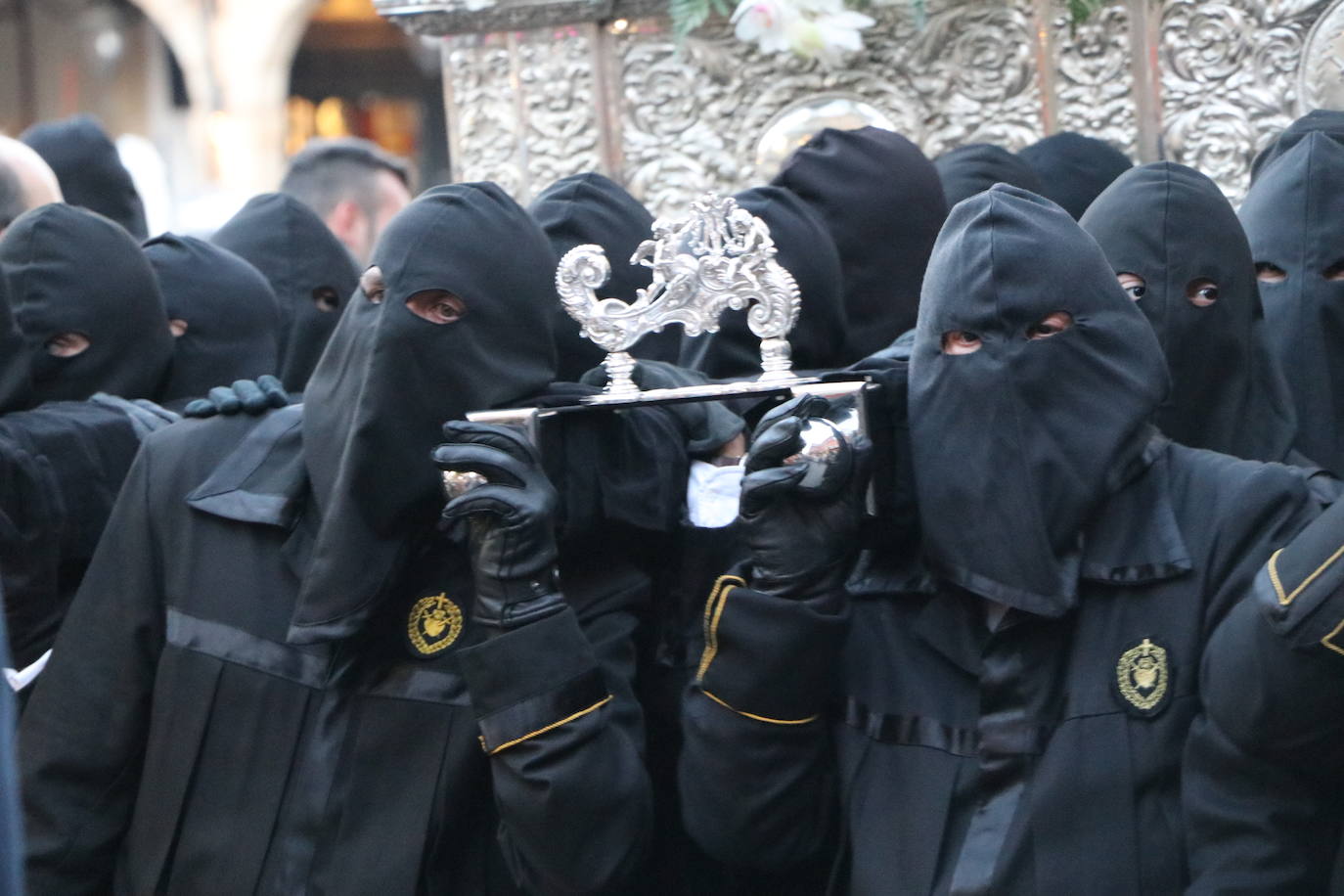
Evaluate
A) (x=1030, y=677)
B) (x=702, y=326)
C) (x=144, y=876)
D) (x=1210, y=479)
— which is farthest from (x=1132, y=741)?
(x=144, y=876)

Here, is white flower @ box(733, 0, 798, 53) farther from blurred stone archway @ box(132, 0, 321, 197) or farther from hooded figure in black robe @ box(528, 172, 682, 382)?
blurred stone archway @ box(132, 0, 321, 197)

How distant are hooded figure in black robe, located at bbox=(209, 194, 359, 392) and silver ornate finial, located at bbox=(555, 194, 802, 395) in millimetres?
2497

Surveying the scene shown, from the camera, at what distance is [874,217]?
15.2ft

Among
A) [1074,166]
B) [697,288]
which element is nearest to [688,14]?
[1074,166]

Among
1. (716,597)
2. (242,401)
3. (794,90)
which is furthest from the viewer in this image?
(794,90)

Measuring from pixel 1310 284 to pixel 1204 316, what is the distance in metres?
0.56

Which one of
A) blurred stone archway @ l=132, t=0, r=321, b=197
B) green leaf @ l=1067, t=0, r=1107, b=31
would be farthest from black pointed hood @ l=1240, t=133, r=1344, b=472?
blurred stone archway @ l=132, t=0, r=321, b=197

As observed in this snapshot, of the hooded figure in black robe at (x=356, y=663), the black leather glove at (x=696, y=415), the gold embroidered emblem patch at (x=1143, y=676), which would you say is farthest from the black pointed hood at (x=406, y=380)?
the gold embroidered emblem patch at (x=1143, y=676)

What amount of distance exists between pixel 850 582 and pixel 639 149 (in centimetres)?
287

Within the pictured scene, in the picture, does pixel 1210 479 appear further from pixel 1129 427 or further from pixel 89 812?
pixel 89 812

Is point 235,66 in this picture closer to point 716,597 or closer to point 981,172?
point 981,172

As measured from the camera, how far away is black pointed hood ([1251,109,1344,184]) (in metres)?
4.67

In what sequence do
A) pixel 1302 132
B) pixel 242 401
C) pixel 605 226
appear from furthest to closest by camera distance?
pixel 1302 132
pixel 605 226
pixel 242 401

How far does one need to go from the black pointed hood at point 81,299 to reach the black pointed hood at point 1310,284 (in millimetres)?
2580
